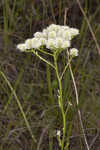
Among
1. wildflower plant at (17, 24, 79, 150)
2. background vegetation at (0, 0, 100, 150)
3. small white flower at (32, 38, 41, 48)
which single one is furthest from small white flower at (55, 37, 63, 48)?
background vegetation at (0, 0, 100, 150)

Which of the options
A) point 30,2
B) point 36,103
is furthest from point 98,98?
point 30,2

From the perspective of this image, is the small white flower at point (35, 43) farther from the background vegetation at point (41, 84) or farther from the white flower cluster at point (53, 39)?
the background vegetation at point (41, 84)

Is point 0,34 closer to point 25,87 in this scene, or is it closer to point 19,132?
point 25,87

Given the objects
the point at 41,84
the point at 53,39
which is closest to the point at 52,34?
the point at 53,39

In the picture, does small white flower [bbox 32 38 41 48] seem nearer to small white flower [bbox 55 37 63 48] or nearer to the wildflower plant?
the wildflower plant

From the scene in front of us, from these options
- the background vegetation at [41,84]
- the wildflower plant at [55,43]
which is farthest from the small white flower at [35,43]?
the background vegetation at [41,84]

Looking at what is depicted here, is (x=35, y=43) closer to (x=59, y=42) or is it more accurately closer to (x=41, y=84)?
(x=59, y=42)
